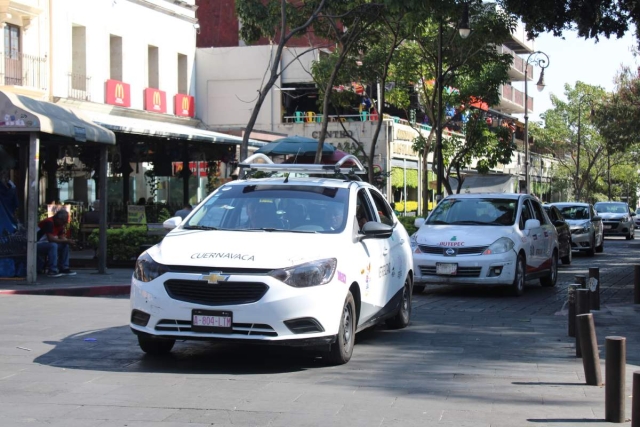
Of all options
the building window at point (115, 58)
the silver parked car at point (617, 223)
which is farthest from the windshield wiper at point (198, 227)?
the silver parked car at point (617, 223)

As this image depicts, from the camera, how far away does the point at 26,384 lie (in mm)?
7805

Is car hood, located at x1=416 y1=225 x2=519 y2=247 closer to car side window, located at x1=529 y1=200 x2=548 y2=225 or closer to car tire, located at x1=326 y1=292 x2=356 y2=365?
car side window, located at x1=529 y1=200 x2=548 y2=225

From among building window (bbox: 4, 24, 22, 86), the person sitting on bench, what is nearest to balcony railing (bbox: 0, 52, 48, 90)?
building window (bbox: 4, 24, 22, 86)

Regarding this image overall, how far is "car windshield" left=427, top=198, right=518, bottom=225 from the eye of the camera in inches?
665

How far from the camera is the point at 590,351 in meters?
8.03

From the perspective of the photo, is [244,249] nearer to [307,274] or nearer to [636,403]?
[307,274]

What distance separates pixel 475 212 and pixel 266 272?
9.52 meters

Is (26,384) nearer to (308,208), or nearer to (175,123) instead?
(308,208)

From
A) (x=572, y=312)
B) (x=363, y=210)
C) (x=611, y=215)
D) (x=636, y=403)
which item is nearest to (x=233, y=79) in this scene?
(x=611, y=215)

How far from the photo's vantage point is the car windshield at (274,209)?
9469mm

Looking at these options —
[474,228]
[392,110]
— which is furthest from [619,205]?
[474,228]

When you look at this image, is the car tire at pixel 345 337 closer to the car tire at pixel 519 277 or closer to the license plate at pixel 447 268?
the license plate at pixel 447 268

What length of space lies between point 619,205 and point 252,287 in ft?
134

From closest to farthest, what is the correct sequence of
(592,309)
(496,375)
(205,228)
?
(496,375)
(205,228)
(592,309)
